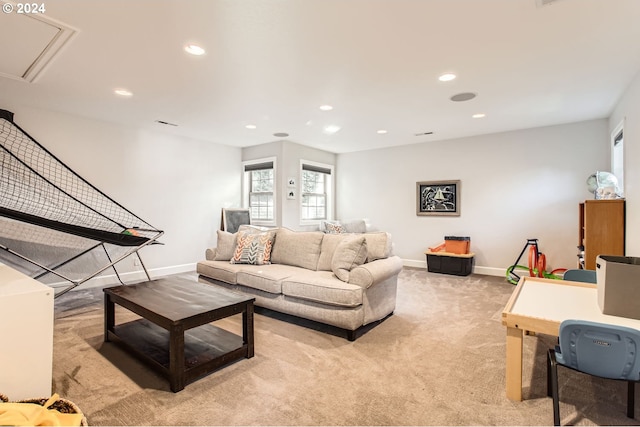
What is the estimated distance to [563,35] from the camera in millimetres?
2375

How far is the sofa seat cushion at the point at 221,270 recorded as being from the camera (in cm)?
354

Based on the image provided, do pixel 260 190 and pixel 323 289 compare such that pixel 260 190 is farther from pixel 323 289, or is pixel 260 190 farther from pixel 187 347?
pixel 187 347

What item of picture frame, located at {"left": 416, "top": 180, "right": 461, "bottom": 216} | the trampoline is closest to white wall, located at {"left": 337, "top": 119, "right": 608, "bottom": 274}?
picture frame, located at {"left": 416, "top": 180, "right": 461, "bottom": 216}

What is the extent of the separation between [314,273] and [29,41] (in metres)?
3.08

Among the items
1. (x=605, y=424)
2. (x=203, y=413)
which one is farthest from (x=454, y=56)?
(x=203, y=413)

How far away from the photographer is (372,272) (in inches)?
112

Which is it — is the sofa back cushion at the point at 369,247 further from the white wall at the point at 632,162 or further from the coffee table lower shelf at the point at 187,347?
the white wall at the point at 632,162

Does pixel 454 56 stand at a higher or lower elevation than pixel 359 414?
higher

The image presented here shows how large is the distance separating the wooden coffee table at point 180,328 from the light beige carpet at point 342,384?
0.29 ft

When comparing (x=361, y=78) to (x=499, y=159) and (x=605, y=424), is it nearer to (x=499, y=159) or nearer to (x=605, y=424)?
(x=605, y=424)

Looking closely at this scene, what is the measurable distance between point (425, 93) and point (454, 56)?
85 centimetres

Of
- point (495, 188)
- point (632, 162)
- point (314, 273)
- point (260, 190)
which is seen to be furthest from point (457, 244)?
point (260, 190)

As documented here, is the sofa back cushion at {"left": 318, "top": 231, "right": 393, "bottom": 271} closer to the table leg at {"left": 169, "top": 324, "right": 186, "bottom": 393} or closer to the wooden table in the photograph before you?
the wooden table

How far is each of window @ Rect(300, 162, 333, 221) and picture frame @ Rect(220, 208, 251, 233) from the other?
46.1 inches
